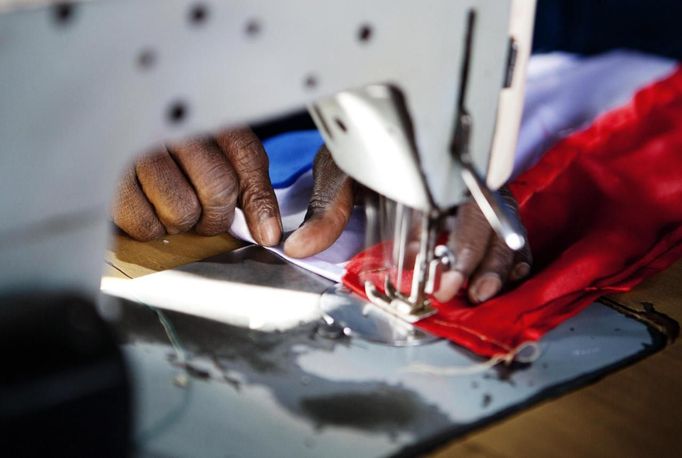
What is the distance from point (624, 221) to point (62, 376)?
83cm

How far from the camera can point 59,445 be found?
1.79 feet

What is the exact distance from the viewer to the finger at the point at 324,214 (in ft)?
3.66

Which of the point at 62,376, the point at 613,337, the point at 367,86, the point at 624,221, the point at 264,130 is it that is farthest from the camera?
the point at 264,130

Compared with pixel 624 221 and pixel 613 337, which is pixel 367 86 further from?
pixel 624 221

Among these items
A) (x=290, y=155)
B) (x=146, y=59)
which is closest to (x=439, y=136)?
(x=146, y=59)

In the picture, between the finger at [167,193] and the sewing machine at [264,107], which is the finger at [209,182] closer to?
the finger at [167,193]

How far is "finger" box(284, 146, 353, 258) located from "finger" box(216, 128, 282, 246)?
4 centimetres

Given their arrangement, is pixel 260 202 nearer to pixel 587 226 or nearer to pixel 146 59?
pixel 587 226

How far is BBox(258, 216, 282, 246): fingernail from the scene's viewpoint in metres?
1.15

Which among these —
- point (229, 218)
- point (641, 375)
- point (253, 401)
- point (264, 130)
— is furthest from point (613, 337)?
point (264, 130)

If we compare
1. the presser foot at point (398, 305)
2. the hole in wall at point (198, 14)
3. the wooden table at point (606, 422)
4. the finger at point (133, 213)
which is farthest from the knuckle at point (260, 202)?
the hole in wall at point (198, 14)

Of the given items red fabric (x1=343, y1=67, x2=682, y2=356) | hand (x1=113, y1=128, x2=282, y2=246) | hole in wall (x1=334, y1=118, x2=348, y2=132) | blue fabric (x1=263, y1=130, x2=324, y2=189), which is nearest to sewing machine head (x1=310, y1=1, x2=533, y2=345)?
hole in wall (x1=334, y1=118, x2=348, y2=132)

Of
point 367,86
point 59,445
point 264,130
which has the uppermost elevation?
point 367,86

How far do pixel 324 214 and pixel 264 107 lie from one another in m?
0.53
